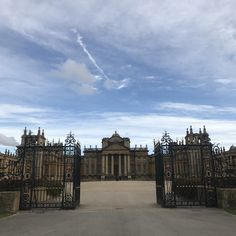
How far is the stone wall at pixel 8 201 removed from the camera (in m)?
13.8

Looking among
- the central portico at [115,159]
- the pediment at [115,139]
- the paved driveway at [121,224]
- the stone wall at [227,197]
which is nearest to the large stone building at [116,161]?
the central portico at [115,159]

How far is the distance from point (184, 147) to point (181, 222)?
602cm

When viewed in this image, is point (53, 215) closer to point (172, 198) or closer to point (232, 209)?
point (172, 198)

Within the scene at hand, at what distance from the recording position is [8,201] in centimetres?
1401

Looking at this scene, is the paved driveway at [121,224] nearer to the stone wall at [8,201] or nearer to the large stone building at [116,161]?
the stone wall at [8,201]

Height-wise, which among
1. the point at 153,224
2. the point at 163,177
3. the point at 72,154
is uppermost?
the point at 72,154

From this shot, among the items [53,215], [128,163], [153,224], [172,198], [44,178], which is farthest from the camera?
[128,163]

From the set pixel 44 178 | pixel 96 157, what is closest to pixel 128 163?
pixel 96 157

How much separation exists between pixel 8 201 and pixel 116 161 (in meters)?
105

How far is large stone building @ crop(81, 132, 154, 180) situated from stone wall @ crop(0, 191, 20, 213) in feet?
333

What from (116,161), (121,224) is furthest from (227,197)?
(116,161)

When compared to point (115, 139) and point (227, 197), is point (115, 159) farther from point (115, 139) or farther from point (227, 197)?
point (227, 197)

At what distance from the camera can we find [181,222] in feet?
35.8

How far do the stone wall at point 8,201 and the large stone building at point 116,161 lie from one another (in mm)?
101490
